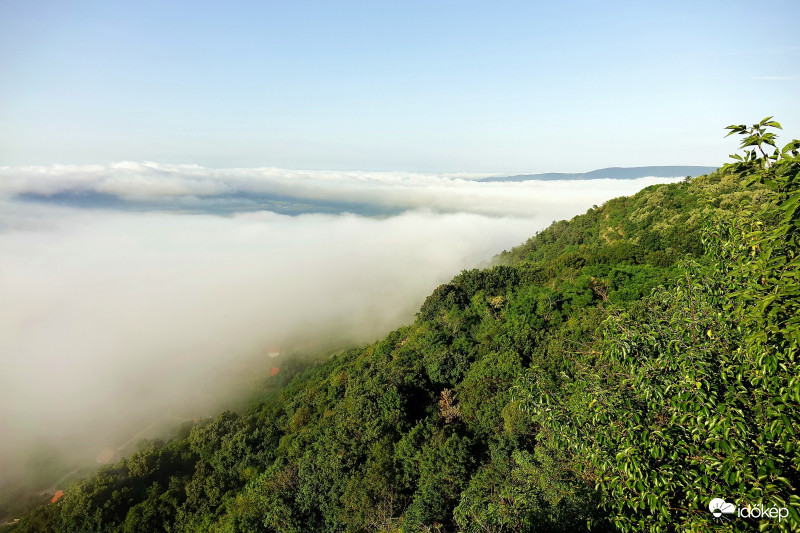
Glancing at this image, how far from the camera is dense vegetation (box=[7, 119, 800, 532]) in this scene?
5914mm

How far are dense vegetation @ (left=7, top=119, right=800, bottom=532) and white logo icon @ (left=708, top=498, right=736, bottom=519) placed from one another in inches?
4.4

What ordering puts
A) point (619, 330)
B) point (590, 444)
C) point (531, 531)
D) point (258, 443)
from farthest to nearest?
point (258, 443), point (531, 531), point (619, 330), point (590, 444)

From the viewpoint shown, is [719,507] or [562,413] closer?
[719,507]

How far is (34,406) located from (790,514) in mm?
166506

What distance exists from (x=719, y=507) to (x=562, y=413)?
2.92m

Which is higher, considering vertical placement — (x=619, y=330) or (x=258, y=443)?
(x=619, y=330)

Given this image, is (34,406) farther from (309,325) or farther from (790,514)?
(790,514)

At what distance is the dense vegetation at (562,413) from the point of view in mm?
5914

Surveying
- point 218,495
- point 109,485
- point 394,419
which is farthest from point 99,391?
point 394,419

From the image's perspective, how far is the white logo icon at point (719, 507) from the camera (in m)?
5.86

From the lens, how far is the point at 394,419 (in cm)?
3088

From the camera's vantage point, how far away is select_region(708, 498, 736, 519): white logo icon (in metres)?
5.86

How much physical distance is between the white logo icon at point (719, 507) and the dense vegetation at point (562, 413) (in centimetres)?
11

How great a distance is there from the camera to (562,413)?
845cm
